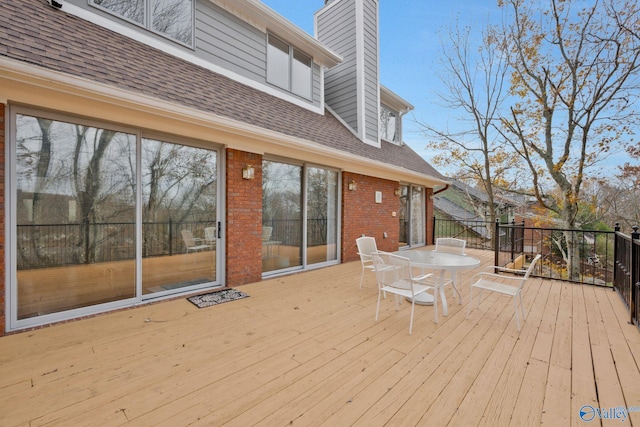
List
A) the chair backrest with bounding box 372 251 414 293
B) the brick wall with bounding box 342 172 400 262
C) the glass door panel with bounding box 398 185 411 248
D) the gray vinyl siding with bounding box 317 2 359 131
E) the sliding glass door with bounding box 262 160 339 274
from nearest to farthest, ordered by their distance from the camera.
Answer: the chair backrest with bounding box 372 251 414 293 < the sliding glass door with bounding box 262 160 339 274 < the brick wall with bounding box 342 172 400 262 < the gray vinyl siding with bounding box 317 2 359 131 < the glass door panel with bounding box 398 185 411 248

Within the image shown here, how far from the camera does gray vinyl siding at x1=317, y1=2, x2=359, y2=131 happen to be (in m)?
8.24

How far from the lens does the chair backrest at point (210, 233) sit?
179 inches

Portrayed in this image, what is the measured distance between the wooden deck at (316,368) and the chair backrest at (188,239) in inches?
35.5

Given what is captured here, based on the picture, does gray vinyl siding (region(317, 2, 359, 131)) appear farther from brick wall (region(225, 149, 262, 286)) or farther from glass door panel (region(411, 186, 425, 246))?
brick wall (region(225, 149, 262, 286))

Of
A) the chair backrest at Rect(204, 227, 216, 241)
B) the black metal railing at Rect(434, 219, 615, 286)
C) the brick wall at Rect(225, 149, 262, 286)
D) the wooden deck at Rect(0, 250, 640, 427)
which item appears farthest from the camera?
the black metal railing at Rect(434, 219, 615, 286)

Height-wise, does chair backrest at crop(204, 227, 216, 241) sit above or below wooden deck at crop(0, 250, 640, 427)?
above

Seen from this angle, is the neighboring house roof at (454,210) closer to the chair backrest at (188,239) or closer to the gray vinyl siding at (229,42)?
the gray vinyl siding at (229,42)

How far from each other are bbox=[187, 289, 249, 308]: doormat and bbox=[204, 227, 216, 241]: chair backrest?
0.88 meters

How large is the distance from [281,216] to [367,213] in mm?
2946

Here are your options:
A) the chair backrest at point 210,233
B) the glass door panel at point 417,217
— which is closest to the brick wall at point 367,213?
the glass door panel at point 417,217

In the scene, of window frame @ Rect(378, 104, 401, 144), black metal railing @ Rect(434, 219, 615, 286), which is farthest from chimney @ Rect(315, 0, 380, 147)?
black metal railing @ Rect(434, 219, 615, 286)

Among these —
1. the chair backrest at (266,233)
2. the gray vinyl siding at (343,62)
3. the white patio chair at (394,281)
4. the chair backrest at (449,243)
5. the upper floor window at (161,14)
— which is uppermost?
the gray vinyl siding at (343,62)

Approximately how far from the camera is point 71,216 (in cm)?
335

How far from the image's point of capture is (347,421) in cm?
183
